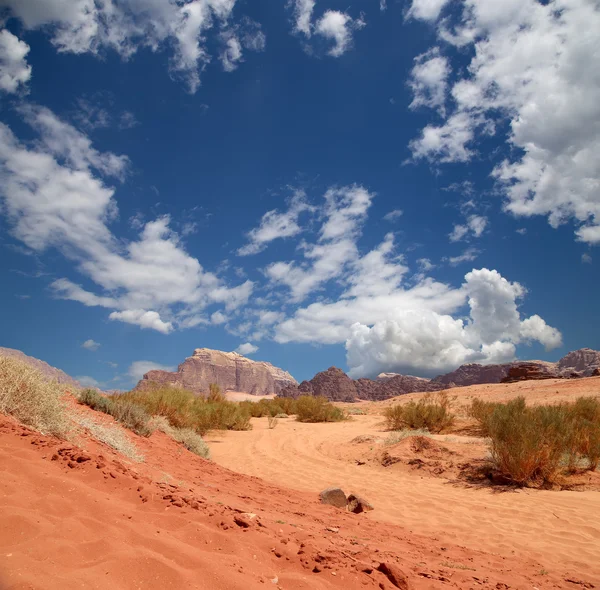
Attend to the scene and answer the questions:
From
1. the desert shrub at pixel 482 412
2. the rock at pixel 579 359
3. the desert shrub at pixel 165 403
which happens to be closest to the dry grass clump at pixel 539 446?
the desert shrub at pixel 482 412

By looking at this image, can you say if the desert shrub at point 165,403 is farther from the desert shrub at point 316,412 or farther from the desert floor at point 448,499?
the desert shrub at point 316,412

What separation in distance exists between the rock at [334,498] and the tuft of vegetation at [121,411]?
4.52m

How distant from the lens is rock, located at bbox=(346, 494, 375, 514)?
23.7 ft

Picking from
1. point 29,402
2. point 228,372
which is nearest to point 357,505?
point 29,402

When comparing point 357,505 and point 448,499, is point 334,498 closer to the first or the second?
point 357,505

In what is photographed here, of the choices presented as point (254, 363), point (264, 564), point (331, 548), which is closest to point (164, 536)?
point (264, 564)

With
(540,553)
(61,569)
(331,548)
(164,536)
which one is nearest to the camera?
(61,569)

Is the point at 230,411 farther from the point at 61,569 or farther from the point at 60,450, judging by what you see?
the point at 61,569

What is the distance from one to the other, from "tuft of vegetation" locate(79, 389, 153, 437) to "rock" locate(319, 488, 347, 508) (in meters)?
4.52

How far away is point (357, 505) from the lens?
7285 mm

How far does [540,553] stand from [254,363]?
174968 millimetres

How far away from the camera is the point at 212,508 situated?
4398mm

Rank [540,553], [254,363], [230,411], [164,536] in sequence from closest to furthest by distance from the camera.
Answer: [164,536], [540,553], [230,411], [254,363]

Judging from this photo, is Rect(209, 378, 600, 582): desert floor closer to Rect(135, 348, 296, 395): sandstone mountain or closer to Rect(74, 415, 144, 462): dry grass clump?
Rect(74, 415, 144, 462): dry grass clump
